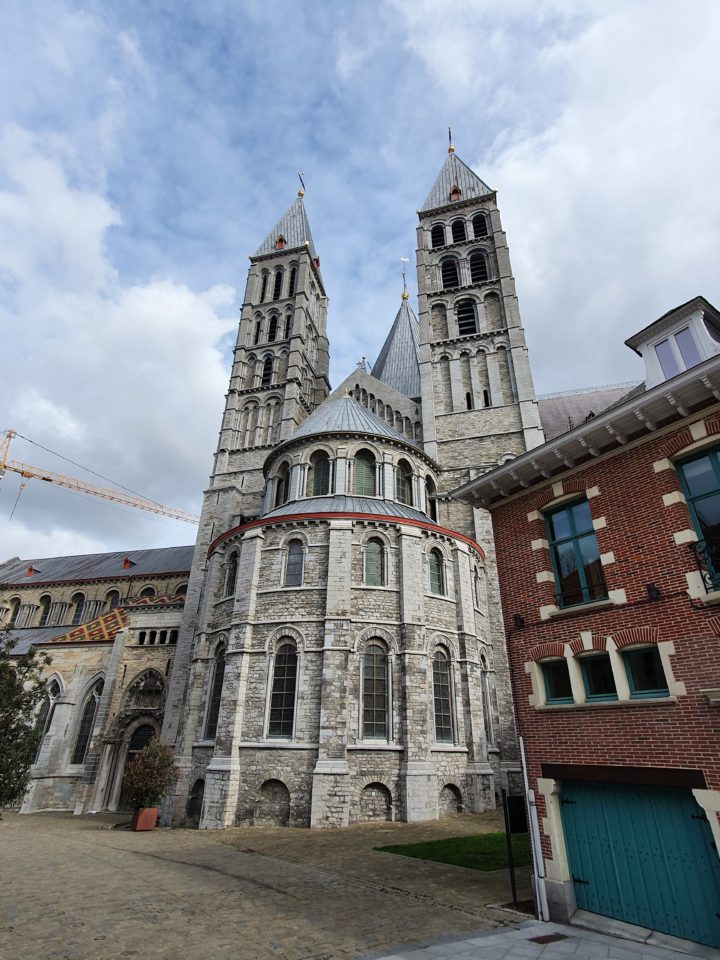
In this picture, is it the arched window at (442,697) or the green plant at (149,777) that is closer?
the green plant at (149,777)

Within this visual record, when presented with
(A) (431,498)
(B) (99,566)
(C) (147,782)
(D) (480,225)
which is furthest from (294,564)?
(D) (480,225)

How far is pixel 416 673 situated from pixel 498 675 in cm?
653

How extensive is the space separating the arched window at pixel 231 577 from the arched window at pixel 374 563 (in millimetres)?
5615

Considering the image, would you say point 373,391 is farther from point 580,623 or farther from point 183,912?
point 183,912

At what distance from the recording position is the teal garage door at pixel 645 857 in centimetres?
655

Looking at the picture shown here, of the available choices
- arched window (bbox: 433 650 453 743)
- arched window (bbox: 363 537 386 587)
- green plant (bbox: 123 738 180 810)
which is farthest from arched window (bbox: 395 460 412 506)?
green plant (bbox: 123 738 180 810)

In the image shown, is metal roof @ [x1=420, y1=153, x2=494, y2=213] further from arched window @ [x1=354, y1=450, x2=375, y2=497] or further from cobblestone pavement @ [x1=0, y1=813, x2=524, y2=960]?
cobblestone pavement @ [x1=0, y1=813, x2=524, y2=960]

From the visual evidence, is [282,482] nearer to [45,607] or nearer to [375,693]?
[375,693]

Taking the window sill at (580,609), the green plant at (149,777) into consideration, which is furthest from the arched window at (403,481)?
the window sill at (580,609)

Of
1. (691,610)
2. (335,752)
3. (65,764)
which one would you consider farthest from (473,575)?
(65,764)

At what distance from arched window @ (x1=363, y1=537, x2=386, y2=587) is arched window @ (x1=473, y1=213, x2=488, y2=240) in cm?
2946

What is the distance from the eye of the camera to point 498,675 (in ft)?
76.1

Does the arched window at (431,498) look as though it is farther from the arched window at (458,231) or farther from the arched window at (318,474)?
the arched window at (458,231)

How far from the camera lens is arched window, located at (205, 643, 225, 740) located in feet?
64.1
